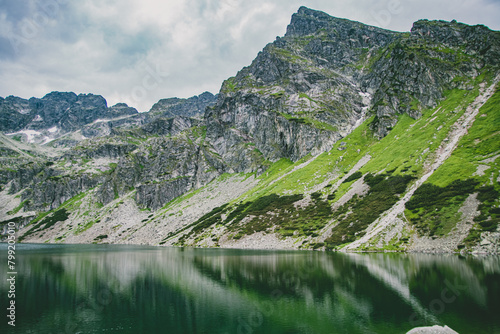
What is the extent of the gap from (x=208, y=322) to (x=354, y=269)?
27.6 meters

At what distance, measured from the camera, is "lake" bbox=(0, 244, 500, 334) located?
72.4ft

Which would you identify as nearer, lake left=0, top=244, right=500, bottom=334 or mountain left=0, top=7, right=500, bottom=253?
lake left=0, top=244, right=500, bottom=334

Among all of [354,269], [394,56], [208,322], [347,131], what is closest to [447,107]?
[347,131]

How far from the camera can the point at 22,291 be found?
1335 inches

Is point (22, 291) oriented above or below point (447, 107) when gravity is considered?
below

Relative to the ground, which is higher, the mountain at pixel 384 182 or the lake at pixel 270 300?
the mountain at pixel 384 182

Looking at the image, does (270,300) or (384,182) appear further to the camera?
(384,182)

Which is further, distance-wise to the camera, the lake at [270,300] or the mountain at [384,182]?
the mountain at [384,182]

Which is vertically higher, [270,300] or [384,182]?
[384,182]

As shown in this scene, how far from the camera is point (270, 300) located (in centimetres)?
2911

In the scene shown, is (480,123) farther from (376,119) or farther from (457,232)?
(376,119)

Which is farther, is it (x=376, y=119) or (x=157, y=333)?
(x=376, y=119)

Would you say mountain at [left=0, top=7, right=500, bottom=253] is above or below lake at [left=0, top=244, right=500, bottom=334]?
above

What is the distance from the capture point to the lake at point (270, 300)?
869 inches
